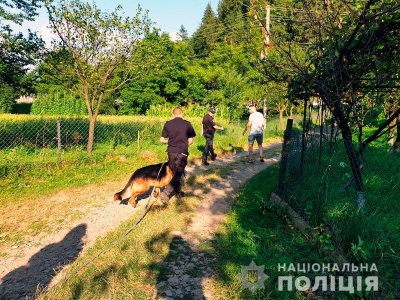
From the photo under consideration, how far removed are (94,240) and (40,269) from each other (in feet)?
3.21

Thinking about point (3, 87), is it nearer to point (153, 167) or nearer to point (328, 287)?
point (153, 167)

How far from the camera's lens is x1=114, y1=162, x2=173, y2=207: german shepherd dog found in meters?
5.97

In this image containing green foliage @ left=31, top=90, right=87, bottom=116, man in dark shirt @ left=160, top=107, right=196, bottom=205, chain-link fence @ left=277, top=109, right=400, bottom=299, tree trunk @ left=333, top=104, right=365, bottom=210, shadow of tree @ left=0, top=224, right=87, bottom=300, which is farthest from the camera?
green foliage @ left=31, top=90, right=87, bottom=116

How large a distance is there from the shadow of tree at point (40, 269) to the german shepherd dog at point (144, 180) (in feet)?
4.05

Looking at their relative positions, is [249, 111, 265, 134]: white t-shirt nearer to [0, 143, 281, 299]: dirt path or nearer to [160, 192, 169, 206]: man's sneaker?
[0, 143, 281, 299]: dirt path

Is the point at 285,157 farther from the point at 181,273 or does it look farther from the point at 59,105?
the point at 59,105

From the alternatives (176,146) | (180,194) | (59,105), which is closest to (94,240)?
(180,194)

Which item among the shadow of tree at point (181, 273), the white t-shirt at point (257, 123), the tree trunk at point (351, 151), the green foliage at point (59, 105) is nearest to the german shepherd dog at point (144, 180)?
the shadow of tree at point (181, 273)

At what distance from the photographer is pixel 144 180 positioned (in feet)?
19.7

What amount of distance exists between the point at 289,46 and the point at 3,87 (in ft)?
29.1

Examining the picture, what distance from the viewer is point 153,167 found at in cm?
616

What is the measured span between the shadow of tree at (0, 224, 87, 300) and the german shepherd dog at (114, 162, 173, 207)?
124 centimetres

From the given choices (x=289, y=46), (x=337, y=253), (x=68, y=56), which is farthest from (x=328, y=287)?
(x=68, y=56)

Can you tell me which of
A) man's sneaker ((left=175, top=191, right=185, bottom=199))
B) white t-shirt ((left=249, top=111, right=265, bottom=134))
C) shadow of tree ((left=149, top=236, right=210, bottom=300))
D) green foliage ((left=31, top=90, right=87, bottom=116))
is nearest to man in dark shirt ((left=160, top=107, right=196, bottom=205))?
man's sneaker ((left=175, top=191, right=185, bottom=199))
